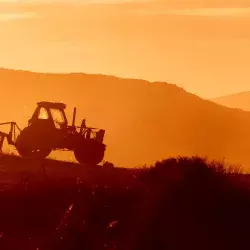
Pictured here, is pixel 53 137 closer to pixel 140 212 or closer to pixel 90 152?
pixel 90 152

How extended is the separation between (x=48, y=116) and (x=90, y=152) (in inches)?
96.7

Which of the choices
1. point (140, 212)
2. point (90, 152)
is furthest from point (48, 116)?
point (140, 212)

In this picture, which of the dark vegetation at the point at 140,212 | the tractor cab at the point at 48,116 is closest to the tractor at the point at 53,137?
the tractor cab at the point at 48,116

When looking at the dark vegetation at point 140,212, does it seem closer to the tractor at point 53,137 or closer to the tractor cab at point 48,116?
the tractor at point 53,137

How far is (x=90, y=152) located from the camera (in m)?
32.2

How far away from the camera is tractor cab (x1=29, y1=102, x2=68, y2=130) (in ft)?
104

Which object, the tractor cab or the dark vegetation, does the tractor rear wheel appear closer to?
the tractor cab

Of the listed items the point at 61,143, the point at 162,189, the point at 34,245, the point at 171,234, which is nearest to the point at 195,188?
the point at 162,189

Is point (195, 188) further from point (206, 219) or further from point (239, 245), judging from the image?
point (239, 245)

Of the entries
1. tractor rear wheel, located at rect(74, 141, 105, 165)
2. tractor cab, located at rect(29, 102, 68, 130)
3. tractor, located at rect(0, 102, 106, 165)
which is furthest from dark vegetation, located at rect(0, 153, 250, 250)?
tractor rear wheel, located at rect(74, 141, 105, 165)

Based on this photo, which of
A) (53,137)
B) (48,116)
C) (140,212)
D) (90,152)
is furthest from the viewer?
(90,152)

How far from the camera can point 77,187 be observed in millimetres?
19266

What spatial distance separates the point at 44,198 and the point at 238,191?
5.29 m

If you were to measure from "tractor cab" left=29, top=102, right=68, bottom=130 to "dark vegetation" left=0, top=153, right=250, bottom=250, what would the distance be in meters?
11.8
